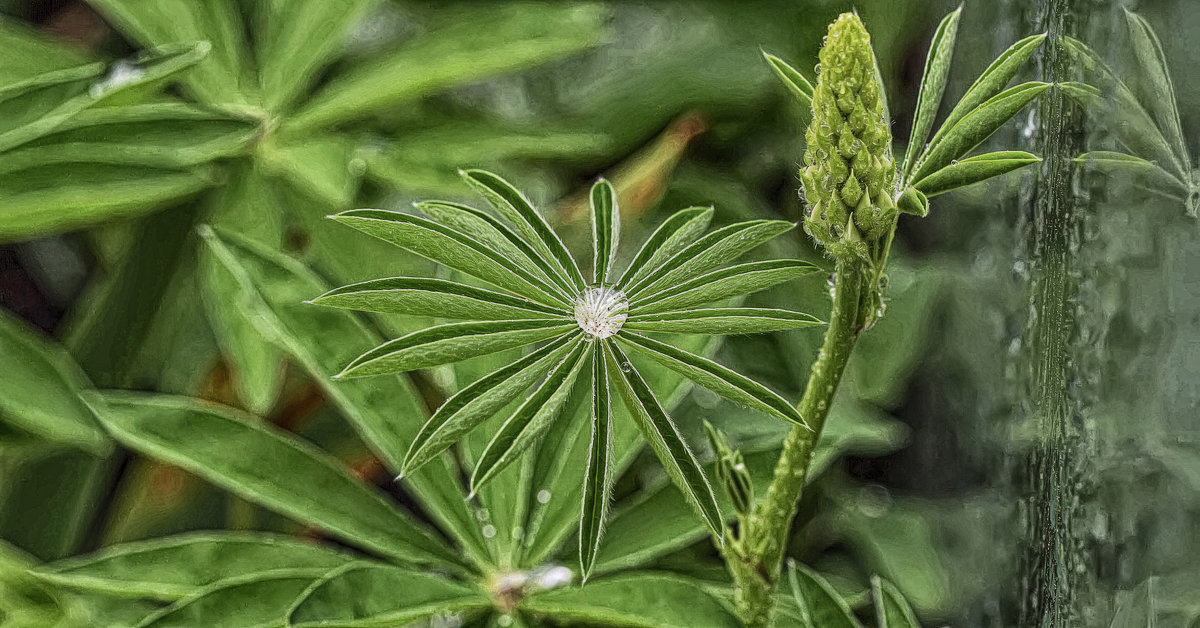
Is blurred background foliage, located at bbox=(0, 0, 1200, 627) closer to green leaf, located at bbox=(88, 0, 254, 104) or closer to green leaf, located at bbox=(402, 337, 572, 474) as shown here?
green leaf, located at bbox=(88, 0, 254, 104)

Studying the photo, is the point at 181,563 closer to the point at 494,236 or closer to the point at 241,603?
the point at 241,603

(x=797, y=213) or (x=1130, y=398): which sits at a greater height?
(x=797, y=213)

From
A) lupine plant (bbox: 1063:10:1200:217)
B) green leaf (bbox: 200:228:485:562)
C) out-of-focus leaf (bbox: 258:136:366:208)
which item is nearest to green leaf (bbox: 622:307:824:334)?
lupine plant (bbox: 1063:10:1200:217)

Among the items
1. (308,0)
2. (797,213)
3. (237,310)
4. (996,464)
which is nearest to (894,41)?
(797,213)

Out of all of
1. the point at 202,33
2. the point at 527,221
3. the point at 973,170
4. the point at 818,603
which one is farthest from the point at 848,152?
the point at 202,33

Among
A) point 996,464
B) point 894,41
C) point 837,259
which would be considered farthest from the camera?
point 894,41

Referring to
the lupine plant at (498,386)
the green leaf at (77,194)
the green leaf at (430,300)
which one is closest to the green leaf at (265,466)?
the lupine plant at (498,386)

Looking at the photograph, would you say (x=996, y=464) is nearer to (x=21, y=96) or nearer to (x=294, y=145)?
(x=294, y=145)
